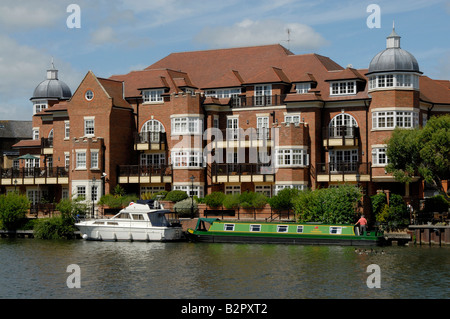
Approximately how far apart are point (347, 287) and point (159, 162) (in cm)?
3828

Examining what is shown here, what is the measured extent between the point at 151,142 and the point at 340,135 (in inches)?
694

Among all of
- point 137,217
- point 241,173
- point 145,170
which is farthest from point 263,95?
point 137,217

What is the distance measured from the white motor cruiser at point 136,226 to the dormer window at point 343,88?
1897 cm

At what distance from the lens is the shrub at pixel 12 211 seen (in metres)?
63.9

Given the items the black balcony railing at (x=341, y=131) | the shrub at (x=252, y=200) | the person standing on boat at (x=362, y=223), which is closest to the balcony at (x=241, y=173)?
the shrub at (x=252, y=200)

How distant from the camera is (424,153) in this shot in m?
55.7

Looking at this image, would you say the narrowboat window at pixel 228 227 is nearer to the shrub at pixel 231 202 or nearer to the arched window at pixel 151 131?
the shrub at pixel 231 202

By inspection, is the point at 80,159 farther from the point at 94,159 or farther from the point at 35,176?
the point at 35,176

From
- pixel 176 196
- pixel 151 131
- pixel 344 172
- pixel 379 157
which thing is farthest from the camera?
pixel 151 131

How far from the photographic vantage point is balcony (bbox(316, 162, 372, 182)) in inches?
2532

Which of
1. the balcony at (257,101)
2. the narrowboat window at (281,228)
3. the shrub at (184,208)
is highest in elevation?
the balcony at (257,101)

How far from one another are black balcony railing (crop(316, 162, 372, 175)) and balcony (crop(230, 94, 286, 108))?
7020 mm
